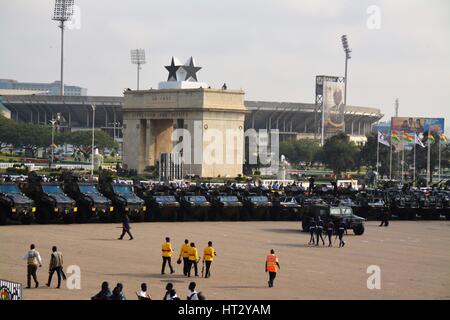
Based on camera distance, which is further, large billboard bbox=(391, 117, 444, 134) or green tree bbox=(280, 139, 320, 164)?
green tree bbox=(280, 139, 320, 164)

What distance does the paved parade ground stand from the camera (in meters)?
24.5

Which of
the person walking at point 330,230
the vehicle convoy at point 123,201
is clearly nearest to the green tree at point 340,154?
the vehicle convoy at point 123,201

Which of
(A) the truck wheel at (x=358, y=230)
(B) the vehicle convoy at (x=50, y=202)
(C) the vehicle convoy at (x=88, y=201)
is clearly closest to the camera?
(A) the truck wheel at (x=358, y=230)

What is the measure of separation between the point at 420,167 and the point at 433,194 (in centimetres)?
6285

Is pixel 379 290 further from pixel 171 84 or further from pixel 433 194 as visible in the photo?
pixel 171 84

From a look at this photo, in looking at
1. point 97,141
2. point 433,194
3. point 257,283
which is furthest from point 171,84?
point 257,283

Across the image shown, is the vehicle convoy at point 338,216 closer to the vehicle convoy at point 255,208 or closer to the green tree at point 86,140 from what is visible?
the vehicle convoy at point 255,208

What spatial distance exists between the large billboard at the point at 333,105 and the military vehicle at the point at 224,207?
103 meters

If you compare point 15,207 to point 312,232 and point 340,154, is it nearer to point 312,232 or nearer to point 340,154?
point 312,232

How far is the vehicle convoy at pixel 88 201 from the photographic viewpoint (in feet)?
140

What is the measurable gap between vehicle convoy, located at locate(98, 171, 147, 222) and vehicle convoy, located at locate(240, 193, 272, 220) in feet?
19.8

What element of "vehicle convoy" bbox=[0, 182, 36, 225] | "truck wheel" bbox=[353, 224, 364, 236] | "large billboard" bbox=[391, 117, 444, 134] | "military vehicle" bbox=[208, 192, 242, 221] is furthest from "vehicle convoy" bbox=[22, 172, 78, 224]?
"large billboard" bbox=[391, 117, 444, 134]

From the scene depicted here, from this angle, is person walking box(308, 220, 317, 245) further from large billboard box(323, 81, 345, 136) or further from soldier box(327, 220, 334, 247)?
large billboard box(323, 81, 345, 136)

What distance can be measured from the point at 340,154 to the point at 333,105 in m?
39.1
